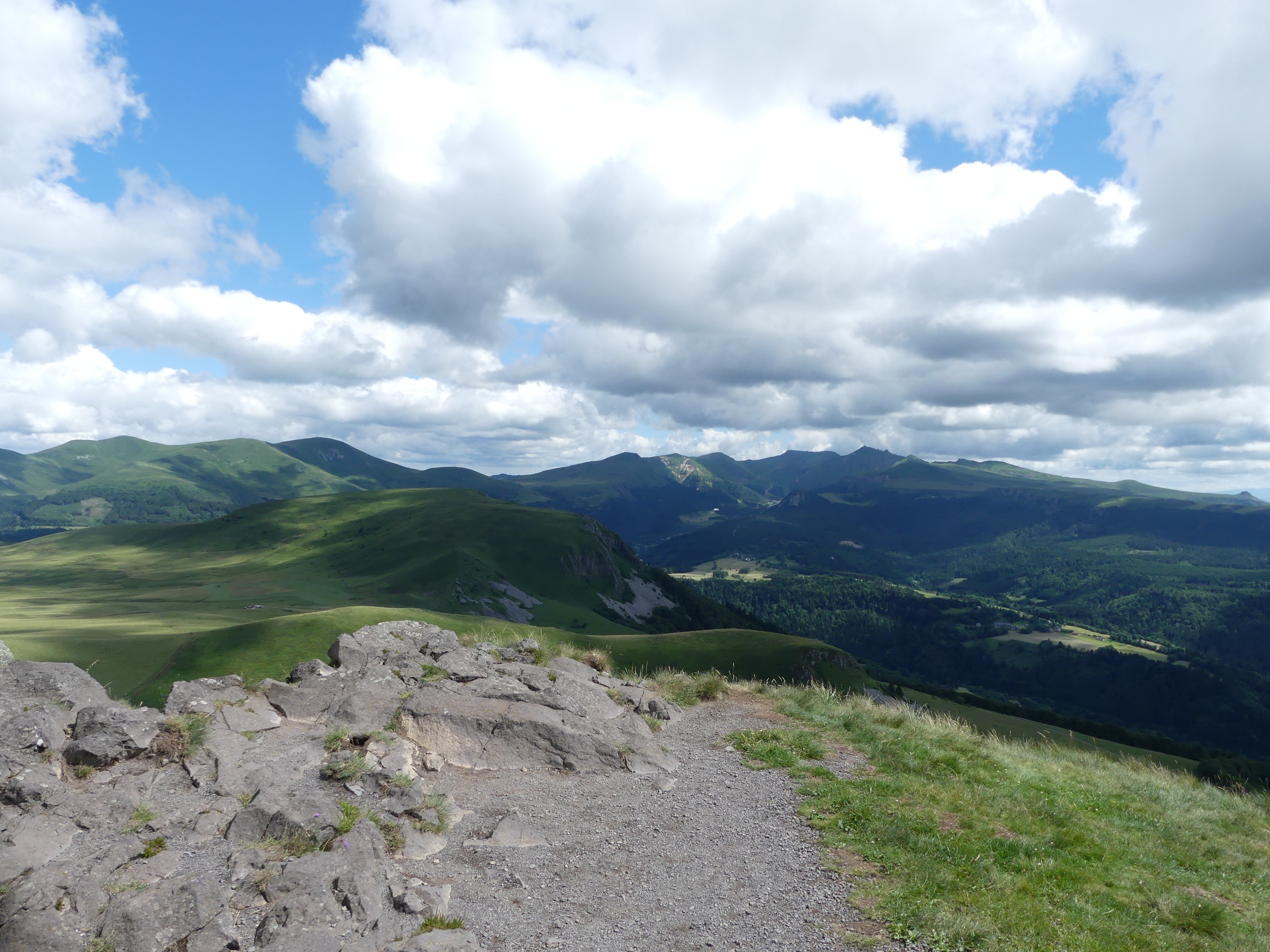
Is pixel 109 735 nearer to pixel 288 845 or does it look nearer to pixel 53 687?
pixel 53 687

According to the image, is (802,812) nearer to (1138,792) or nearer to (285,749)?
(1138,792)

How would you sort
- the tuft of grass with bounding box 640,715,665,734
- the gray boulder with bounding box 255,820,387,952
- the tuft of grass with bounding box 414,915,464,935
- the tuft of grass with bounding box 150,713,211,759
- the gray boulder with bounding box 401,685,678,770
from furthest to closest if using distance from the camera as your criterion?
1. the tuft of grass with bounding box 640,715,665,734
2. the gray boulder with bounding box 401,685,678,770
3. the tuft of grass with bounding box 150,713,211,759
4. the tuft of grass with bounding box 414,915,464,935
5. the gray boulder with bounding box 255,820,387,952

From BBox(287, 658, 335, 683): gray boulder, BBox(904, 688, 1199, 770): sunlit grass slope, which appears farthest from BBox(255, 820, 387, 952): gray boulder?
BBox(904, 688, 1199, 770): sunlit grass slope

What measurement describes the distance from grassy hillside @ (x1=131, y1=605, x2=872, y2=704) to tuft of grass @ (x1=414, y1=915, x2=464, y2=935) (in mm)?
43805

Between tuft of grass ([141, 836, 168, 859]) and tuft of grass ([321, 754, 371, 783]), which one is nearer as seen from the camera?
tuft of grass ([141, 836, 168, 859])

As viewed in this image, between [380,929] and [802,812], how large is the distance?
9019 millimetres

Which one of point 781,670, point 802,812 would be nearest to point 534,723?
point 802,812

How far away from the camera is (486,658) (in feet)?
79.5

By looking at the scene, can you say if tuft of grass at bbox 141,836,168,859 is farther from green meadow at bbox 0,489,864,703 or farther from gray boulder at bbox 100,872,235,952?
green meadow at bbox 0,489,864,703

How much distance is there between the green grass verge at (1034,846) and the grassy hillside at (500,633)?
3911cm

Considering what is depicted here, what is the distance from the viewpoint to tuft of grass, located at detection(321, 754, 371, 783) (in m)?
14.1

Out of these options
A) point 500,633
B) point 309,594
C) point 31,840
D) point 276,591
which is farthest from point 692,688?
point 276,591

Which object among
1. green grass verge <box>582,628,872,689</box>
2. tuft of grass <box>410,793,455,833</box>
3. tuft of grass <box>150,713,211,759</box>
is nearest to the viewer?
tuft of grass <box>410,793,455,833</box>

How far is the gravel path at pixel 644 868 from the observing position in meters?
9.62
